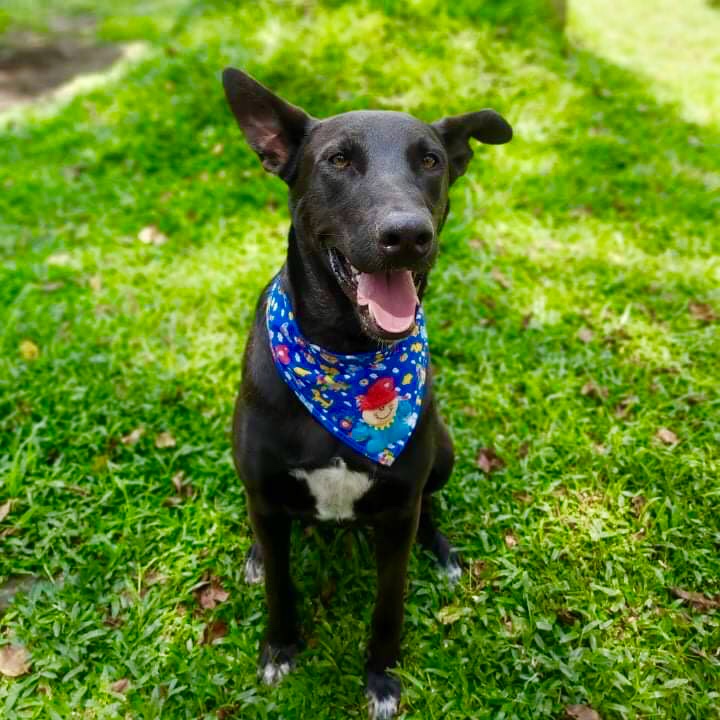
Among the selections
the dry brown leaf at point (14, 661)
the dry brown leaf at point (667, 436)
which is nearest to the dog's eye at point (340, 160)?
the dry brown leaf at point (14, 661)

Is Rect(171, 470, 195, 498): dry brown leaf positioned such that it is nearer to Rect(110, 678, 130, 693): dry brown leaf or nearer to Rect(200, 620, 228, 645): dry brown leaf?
Rect(200, 620, 228, 645): dry brown leaf

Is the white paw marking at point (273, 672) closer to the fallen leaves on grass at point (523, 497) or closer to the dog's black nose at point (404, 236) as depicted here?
the fallen leaves on grass at point (523, 497)

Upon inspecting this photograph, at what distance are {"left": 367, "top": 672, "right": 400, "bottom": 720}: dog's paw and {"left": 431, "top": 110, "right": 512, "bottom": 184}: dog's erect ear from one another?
82.6 inches

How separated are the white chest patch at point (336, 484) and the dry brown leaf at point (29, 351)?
2.62m

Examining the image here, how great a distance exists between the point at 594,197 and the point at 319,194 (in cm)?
417

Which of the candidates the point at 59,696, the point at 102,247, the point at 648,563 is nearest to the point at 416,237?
the point at 648,563

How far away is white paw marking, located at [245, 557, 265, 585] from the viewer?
307 cm

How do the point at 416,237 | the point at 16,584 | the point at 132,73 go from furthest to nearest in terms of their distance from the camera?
the point at 132,73, the point at 16,584, the point at 416,237

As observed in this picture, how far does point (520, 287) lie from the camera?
15.7 ft

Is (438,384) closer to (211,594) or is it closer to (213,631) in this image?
(211,594)

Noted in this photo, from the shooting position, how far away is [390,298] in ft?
7.00

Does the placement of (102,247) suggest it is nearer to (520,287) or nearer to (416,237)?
(520,287)

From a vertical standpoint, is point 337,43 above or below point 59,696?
above

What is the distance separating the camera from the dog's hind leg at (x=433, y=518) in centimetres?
299
